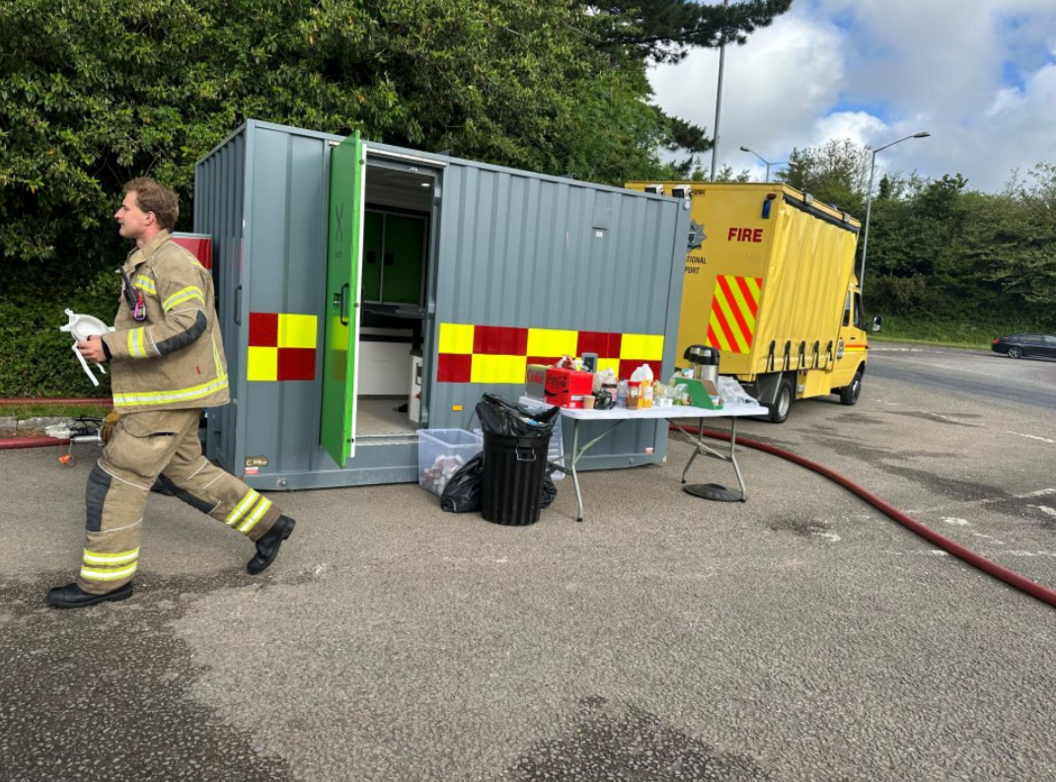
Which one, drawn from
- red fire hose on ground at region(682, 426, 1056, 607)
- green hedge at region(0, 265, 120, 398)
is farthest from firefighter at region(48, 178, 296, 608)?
green hedge at region(0, 265, 120, 398)

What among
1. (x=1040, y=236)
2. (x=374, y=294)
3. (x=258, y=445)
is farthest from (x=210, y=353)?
(x=1040, y=236)

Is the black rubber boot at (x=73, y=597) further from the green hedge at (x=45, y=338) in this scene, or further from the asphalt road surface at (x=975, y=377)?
the asphalt road surface at (x=975, y=377)

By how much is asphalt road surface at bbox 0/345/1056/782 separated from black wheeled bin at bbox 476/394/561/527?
17 cm

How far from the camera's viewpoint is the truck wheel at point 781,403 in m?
10.5

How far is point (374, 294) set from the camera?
30.8 feet

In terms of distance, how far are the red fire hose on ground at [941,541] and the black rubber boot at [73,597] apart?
4814mm

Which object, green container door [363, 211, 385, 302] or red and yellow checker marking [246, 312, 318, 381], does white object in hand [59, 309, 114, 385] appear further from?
green container door [363, 211, 385, 302]

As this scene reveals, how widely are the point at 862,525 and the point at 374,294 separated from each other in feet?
20.4

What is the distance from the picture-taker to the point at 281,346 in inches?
205

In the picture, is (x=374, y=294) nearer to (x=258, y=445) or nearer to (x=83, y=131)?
(x=83, y=131)

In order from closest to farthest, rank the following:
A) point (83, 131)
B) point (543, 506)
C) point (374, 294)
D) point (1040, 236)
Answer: point (543, 506) → point (83, 131) → point (374, 294) → point (1040, 236)

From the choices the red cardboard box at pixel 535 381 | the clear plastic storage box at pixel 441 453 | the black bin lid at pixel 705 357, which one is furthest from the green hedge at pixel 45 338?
the black bin lid at pixel 705 357

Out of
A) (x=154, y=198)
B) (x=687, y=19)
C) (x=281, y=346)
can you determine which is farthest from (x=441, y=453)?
(x=687, y=19)

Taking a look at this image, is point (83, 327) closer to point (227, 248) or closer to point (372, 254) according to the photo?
point (227, 248)
